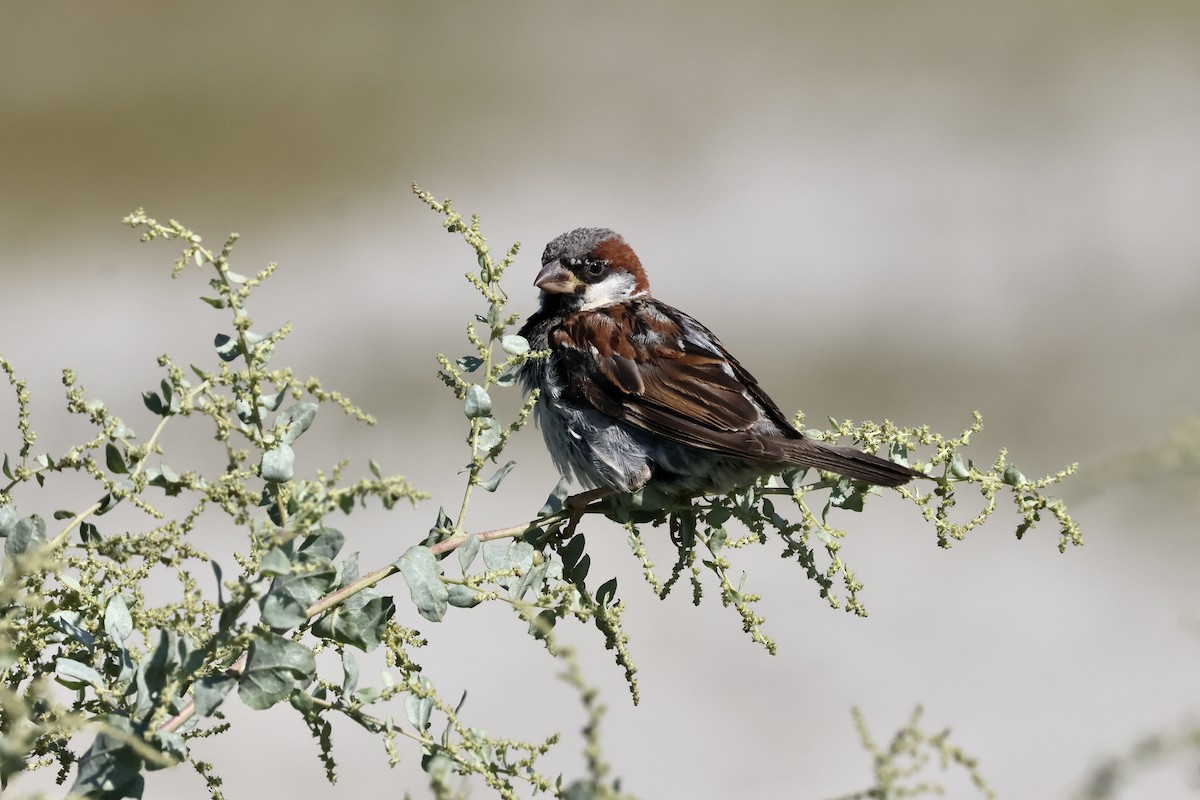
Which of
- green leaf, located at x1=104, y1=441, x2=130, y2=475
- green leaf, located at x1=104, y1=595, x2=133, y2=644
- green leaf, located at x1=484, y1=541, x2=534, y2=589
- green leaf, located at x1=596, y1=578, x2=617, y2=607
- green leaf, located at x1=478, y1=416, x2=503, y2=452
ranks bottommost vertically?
green leaf, located at x1=104, y1=595, x2=133, y2=644

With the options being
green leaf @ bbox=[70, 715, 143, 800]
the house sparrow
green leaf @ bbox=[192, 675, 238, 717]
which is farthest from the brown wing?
green leaf @ bbox=[70, 715, 143, 800]

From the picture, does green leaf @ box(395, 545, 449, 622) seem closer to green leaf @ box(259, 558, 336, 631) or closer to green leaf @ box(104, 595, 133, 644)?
green leaf @ box(259, 558, 336, 631)

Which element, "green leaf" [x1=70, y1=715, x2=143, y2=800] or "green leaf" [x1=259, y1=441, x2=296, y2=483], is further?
"green leaf" [x1=259, y1=441, x2=296, y2=483]

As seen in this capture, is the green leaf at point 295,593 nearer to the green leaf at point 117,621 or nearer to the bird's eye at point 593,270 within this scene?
the green leaf at point 117,621

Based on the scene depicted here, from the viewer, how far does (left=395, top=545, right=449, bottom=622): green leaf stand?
153 cm

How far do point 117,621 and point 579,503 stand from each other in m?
1.13

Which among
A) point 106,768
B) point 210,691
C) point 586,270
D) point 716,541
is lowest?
point 106,768

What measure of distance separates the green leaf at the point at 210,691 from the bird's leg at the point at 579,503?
1.11 m

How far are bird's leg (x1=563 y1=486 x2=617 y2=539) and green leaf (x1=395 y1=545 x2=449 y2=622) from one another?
2.80 ft

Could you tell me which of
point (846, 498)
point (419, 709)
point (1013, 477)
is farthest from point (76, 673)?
point (1013, 477)

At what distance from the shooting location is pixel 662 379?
10.5 feet

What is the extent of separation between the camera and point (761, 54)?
12219 mm

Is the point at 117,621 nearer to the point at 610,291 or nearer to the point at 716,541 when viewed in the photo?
the point at 716,541

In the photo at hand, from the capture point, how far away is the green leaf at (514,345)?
1.90m
